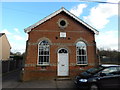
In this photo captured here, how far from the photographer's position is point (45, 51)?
11.8 m

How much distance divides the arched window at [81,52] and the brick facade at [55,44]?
1.07 ft

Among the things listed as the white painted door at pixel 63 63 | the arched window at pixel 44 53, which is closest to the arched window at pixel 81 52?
the white painted door at pixel 63 63

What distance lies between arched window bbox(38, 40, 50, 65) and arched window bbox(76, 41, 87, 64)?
3.11m

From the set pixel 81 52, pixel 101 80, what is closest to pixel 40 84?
pixel 101 80

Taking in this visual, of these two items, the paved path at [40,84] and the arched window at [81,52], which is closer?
the paved path at [40,84]

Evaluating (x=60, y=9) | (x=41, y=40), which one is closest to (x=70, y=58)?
(x=41, y=40)

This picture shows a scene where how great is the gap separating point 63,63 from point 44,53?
216cm

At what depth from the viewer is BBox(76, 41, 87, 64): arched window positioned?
1210 cm

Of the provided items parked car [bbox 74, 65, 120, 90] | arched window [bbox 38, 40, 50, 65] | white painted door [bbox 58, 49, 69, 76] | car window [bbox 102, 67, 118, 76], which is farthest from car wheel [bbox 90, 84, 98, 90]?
arched window [bbox 38, 40, 50, 65]

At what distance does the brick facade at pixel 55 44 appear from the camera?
11305 mm

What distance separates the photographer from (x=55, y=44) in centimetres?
1191

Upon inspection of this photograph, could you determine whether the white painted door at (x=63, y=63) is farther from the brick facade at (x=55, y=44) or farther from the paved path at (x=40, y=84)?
the paved path at (x=40, y=84)

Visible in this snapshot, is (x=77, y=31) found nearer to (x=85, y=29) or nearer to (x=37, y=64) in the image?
(x=85, y=29)

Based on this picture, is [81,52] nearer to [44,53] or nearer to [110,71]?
[44,53]
